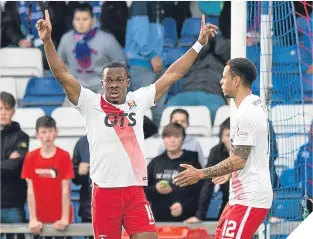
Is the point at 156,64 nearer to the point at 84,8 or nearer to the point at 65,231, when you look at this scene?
the point at 84,8

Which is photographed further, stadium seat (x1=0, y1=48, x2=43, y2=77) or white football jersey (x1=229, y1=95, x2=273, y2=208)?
stadium seat (x1=0, y1=48, x2=43, y2=77)

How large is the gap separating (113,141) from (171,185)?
2.39m

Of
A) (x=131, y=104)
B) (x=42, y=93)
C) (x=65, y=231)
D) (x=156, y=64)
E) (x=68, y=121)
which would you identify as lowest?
(x=65, y=231)

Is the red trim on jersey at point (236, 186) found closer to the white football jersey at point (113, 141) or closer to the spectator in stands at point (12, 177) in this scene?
the white football jersey at point (113, 141)

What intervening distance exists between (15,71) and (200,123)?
Result: 8.94 feet

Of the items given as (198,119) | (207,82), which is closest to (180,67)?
(198,119)

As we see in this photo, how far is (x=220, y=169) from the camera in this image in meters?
8.66

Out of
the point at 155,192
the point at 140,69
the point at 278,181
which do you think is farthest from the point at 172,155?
the point at 140,69

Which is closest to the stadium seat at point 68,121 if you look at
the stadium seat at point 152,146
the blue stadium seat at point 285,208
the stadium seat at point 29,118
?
the stadium seat at point 29,118

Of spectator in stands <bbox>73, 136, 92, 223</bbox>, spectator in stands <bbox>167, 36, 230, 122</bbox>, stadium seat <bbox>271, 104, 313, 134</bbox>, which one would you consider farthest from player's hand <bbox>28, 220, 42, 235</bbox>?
spectator in stands <bbox>167, 36, 230, 122</bbox>

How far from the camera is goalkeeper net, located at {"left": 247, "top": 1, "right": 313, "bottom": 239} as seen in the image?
10992 millimetres

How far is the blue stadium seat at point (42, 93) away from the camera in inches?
569

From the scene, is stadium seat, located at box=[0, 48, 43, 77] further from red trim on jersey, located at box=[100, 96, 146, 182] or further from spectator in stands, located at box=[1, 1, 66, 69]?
red trim on jersey, located at box=[100, 96, 146, 182]

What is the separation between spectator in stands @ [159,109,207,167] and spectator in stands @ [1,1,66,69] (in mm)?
3049
